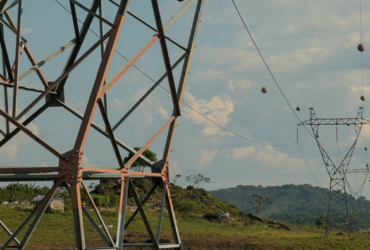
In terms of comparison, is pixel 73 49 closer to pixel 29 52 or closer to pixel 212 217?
pixel 29 52

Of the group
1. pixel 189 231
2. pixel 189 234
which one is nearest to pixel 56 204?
pixel 189 231

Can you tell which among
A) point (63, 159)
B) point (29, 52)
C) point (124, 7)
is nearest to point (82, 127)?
point (63, 159)

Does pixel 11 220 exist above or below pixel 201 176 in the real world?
below

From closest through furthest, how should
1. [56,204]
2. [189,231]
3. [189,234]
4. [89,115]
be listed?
1. [89,115]
2. [189,234]
3. [189,231]
4. [56,204]

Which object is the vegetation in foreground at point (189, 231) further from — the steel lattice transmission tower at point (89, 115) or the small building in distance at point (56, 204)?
the steel lattice transmission tower at point (89, 115)

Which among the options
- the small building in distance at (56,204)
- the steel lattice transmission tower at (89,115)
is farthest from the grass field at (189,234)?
the steel lattice transmission tower at (89,115)

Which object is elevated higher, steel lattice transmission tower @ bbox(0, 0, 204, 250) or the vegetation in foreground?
steel lattice transmission tower @ bbox(0, 0, 204, 250)

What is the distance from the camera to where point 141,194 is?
5359 centimetres

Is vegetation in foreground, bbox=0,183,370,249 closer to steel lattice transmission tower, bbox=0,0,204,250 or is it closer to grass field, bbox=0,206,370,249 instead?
grass field, bbox=0,206,370,249

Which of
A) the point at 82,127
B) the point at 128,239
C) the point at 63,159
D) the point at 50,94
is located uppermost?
the point at 50,94

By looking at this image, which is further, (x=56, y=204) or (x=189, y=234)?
(x=56, y=204)

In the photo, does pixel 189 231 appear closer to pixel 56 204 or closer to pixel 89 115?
pixel 56 204

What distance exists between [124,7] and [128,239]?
53.3 ft

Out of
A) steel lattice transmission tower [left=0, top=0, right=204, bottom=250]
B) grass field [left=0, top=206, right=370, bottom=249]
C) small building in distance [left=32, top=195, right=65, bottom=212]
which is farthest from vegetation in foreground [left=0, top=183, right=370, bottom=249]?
steel lattice transmission tower [left=0, top=0, right=204, bottom=250]
